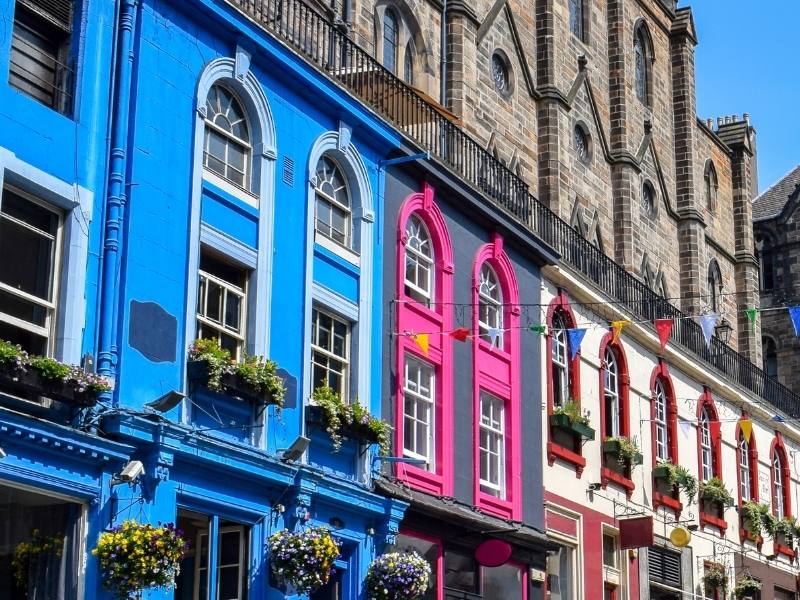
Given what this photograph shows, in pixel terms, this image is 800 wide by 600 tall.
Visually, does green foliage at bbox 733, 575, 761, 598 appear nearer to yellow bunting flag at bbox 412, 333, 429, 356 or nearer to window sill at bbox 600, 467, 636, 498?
window sill at bbox 600, 467, 636, 498

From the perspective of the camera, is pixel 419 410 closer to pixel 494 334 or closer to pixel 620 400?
pixel 494 334

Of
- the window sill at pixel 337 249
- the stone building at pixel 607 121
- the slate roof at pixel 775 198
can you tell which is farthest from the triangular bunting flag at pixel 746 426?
the slate roof at pixel 775 198

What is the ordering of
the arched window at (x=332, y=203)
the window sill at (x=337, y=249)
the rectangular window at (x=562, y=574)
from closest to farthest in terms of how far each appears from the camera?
1. the window sill at (x=337, y=249)
2. the arched window at (x=332, y=203)
3. the rectangular window at (x=562, y=574)

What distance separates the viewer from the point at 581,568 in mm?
29391

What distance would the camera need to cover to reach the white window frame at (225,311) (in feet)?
66.5

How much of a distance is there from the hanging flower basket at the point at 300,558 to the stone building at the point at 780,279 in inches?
1450

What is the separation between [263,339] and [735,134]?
104 ft

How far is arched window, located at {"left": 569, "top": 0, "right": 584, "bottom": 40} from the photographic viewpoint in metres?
38.9

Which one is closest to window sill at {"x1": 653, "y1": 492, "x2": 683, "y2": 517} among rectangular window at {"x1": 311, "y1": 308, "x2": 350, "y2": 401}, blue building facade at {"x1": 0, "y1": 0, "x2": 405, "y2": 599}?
blue building facade at {"x1": 0, "y1": 0, "x2": 405, "y2": 599}

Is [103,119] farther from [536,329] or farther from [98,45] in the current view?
[536,329]

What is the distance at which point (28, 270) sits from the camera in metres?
17.8

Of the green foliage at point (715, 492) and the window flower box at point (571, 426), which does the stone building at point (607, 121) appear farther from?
the green foliage at point (715, 492)

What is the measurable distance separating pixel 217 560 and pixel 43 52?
6526 mm

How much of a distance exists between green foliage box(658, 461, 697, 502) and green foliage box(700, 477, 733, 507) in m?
0.79
